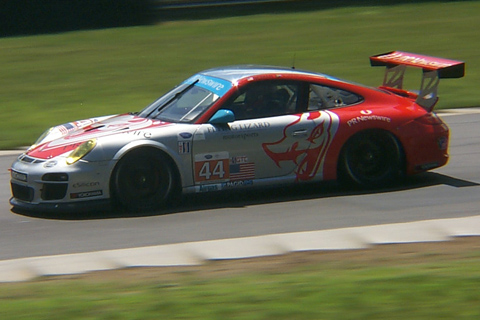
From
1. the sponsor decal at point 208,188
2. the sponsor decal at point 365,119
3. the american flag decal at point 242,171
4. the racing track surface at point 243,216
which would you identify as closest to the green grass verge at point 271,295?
the racing track surface at point 243,216

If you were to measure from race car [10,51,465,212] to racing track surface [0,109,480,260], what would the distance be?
8.2 inches

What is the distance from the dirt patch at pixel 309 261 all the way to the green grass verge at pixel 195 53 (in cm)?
590

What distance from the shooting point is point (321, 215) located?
7664mm

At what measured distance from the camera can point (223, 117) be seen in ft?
25.6

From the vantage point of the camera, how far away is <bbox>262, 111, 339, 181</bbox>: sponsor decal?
8094 mm

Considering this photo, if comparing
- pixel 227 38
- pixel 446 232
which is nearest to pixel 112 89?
pixel 227 38

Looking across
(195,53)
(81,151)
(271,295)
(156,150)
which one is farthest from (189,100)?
(195,53)

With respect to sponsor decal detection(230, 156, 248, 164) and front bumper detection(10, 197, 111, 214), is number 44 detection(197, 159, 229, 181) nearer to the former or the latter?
sponsor decal detection(230, 156, 248, 164)

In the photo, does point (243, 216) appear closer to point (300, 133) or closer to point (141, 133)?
point (300, 133)

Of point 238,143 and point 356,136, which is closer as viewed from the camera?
point 238,143

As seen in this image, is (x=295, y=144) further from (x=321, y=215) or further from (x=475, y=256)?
(x=475, y=256)

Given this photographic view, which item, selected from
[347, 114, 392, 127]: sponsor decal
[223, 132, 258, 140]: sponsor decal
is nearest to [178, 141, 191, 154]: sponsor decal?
[223, 132, 258, 140]: sponsor decal

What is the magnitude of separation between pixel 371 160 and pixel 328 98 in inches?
32.9

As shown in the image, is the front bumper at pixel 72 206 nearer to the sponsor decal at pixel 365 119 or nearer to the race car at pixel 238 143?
the race car at pixel 238 143
